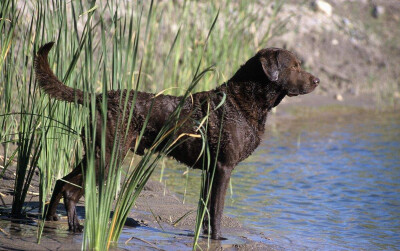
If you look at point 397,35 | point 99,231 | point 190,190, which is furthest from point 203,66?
point 397,35

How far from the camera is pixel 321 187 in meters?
7.84

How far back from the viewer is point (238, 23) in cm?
946

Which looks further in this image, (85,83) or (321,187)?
(321,187)

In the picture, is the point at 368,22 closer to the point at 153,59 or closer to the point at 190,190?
the point at 153,59

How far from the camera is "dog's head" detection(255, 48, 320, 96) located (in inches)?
204

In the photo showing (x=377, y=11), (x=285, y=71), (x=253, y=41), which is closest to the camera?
(x=285, y=71)

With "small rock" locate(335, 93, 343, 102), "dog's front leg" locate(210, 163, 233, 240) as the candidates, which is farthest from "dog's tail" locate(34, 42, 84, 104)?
"small rock" locate(335, 93, 343, 102)

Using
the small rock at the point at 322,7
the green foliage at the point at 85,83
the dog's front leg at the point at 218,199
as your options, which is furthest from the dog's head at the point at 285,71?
the small rock at the point at 322,7

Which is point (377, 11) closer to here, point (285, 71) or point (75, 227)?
point (285, 71)

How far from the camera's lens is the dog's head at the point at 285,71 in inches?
204

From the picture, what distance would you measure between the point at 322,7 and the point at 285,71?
36.5 ft

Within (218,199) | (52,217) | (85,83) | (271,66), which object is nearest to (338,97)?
(271,66)

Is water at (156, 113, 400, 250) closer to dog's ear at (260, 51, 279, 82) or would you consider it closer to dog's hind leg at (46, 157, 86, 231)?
dog's ear at (260, 51, 279, 82)

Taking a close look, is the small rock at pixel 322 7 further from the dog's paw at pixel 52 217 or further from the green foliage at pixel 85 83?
the dog's paw at pixel 52 217
